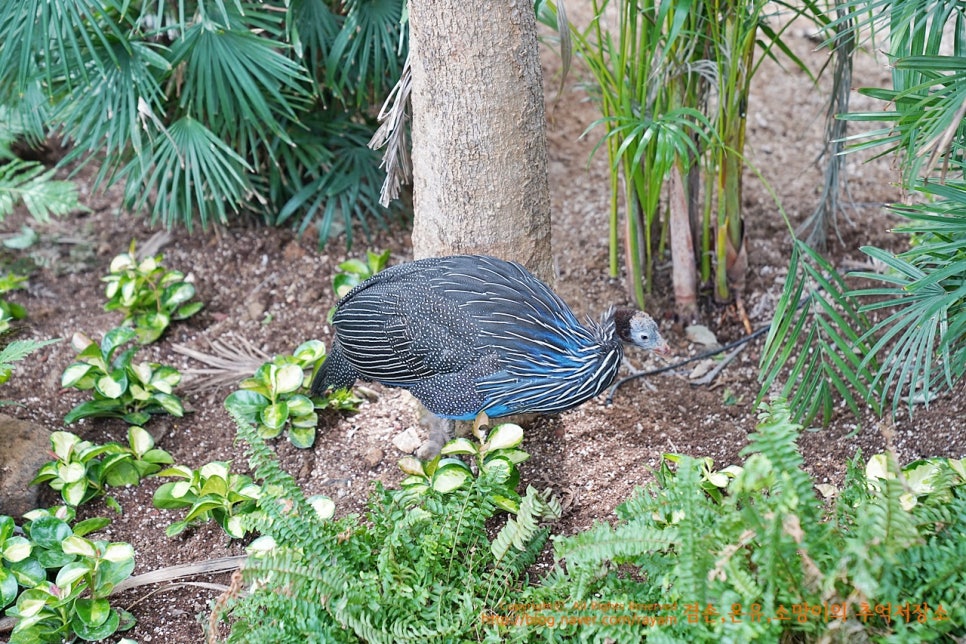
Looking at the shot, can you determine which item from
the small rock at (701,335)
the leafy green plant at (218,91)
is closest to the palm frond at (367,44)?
the leafy green plant at (218,91)

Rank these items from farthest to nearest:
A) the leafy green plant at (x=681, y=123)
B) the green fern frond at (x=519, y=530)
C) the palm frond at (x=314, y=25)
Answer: the palm frond at (x=314, y=25)
the leafy green plant at (x=681, y=123)
the green fern frond at (x=519, y=530)

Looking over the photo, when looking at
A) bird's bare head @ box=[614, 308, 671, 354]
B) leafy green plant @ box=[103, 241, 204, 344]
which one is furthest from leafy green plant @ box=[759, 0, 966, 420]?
leafy green plant @ box=[103, 241, 204, 344]

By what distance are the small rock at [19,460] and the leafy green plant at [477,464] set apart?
4.20ft

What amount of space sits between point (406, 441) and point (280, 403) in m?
0.47

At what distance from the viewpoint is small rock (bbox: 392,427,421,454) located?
3.22 meters

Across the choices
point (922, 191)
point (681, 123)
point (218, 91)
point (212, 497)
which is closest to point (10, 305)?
point (218, 91)

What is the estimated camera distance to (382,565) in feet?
7.77

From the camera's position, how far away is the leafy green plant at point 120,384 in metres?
3.31

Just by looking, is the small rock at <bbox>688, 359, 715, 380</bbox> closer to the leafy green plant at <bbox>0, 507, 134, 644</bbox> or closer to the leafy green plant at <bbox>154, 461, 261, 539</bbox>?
Answer: the leafy green plant at <bbox>154, 461, 261, 539</bbox>

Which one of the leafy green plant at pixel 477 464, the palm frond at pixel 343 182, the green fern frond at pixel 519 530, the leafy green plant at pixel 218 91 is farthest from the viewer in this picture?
the palm frond at pixel 343 182

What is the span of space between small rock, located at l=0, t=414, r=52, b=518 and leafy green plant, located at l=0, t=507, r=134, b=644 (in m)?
0.24

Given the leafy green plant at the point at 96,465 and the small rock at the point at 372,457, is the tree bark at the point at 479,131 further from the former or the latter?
the leafy green plant at the point at 96,465

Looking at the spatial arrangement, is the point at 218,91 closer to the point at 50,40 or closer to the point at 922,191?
the point at 50,40

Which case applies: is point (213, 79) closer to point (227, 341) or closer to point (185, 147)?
point (185, 147)
